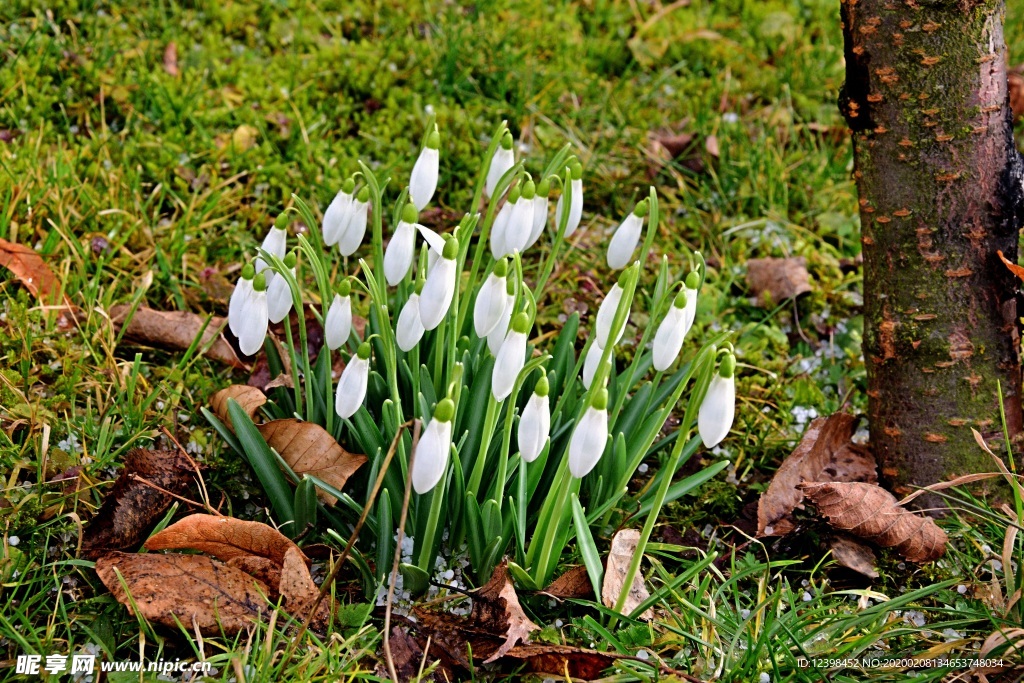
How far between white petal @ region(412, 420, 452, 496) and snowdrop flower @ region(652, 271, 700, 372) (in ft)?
1.48

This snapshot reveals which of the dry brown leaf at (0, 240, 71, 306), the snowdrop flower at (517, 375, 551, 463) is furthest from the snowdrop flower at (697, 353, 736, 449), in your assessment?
the dry brown leaf at (0, 240, 71, 306)

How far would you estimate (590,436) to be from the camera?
163 cm

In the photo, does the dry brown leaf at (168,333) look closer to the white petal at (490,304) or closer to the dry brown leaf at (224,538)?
the dry brown leaf at (224,538)

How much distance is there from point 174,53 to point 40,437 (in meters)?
1.92

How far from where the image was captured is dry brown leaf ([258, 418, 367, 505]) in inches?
81.7

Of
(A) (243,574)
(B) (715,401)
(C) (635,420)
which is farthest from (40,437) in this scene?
(B) (715,401)

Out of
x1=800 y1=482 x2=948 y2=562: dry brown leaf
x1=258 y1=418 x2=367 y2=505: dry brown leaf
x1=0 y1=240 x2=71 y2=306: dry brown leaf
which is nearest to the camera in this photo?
x1=258 y1=418 x2=367 y2=505: dry brown leaf

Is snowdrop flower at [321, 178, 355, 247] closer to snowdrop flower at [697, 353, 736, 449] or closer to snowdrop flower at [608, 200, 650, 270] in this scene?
snowdrop flower at [608, 200, 650, 270]

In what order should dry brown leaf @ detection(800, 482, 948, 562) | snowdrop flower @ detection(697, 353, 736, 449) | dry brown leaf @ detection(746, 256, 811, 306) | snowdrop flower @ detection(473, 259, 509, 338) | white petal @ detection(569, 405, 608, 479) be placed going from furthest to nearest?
dry brown leaf @ detection(746, 256, 811, 306) → dry brown leaf @ detection(800, 482, 948, 562) → snowdrop flower @ detection(473, 259, 509, 338) → white petal @ detection(569, 405, 608, 479) → snowdrop flower @ detection(697, 353, 736, 449)

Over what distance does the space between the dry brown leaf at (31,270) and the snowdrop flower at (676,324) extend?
165 centimetres

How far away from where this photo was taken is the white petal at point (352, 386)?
69.8 inches

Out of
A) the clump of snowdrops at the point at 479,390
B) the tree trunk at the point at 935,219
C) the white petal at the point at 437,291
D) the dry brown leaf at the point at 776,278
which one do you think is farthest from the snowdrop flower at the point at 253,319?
the dry brown leaf at the point at 776,278

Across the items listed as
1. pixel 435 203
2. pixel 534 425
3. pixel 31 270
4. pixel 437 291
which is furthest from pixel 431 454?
pixel 435 203

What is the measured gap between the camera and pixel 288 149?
328 centimetres
